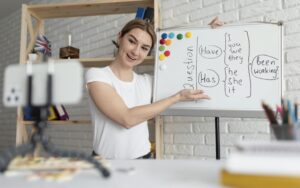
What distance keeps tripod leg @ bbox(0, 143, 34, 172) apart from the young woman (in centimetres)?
74

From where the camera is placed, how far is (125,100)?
4.93 ft

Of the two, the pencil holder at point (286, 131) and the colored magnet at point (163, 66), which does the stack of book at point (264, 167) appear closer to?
the pencil holder at point (286, 131)

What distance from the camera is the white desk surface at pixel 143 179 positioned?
0.52 m

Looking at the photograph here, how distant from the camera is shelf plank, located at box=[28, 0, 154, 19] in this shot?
83.8 inches

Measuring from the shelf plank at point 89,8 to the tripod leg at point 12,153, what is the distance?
65.4 inches

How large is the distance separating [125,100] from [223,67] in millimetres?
553

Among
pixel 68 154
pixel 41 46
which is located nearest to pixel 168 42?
pixel 41 46

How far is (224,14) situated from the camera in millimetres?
1967

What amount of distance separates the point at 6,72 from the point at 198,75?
1.22m

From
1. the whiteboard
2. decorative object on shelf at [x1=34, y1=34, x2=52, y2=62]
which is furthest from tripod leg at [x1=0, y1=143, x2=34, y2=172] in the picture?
decorative object on shelf at [x1=34, y1=34, x2=52, y2=62]

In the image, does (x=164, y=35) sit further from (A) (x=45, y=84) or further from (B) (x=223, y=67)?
(A) (x=45, y=84)

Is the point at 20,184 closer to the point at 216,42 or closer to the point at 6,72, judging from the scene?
the point at 6,72

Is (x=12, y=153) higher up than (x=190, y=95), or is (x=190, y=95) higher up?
(x=190, y=95)

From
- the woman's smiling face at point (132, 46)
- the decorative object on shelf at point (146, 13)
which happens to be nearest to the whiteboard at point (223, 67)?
the woman's smiling face at point (132, 46)
